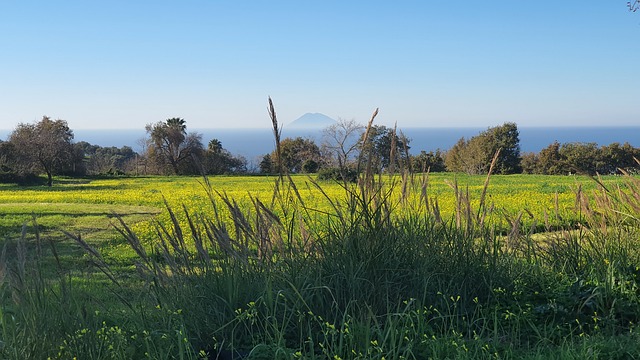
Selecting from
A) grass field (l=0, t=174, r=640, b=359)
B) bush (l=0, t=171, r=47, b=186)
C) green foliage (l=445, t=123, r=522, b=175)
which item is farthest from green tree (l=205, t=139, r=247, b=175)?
grass field (l=0, t=174, r=640, b=359)

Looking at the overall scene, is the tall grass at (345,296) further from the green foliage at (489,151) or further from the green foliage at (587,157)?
the green foliage at (587,157)

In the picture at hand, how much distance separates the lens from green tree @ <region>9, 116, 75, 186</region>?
30.5 meters

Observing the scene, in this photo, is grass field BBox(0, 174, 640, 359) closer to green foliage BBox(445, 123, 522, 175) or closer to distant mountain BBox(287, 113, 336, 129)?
distant mountain BBox(287, 113, 336, 129)

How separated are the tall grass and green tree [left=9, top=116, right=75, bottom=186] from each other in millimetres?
29456

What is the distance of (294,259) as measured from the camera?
10.7 feet

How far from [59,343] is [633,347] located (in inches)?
117

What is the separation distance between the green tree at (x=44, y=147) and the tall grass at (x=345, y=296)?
96.6 feet

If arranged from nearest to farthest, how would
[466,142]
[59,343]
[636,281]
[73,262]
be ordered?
[59,343] < [636,281] < [73,262] < [466,142]

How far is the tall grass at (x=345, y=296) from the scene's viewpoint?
2674 mm

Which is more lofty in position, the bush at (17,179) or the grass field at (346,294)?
the bush at (17,179)

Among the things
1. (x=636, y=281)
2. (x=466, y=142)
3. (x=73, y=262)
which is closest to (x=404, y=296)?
(x=636, y=281)

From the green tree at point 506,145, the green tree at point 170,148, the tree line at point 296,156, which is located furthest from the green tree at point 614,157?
the green tree at point 170,148

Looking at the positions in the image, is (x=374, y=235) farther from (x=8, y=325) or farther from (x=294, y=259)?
(x=8, y=325)

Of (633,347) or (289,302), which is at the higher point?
(289,302)
